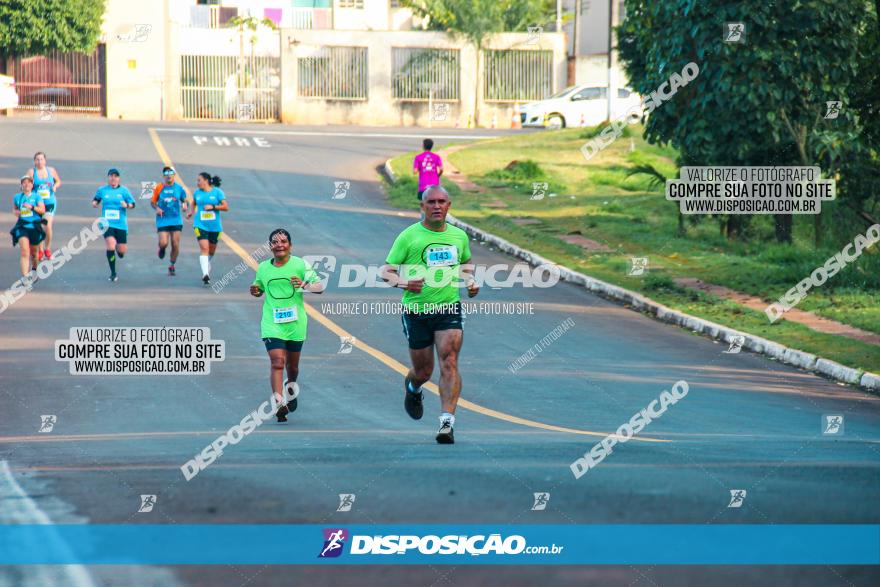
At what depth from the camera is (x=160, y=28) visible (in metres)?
61.4

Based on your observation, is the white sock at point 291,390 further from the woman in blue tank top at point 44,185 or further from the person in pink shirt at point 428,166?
the person in pink shirt at point 428,166

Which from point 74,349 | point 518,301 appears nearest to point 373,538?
point 74,349

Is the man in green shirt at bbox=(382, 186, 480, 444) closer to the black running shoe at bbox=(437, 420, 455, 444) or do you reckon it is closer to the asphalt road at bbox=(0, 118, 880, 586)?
the black running shoe at bbox=(437, 420, 455, 444)

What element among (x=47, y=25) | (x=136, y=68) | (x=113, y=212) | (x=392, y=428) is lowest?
(x=392, y=428)

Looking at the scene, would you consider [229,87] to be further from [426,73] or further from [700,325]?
[700,325]

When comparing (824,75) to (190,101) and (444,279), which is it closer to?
(444,279)

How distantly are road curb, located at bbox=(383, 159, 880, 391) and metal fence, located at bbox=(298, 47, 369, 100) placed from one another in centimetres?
3491

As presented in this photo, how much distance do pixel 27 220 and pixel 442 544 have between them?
16.8 meters

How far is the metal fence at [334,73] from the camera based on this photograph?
61938 mm

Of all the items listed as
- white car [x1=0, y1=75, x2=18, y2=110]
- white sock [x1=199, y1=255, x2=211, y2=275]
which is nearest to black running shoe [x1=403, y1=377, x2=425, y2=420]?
white sock [x1=199, y1=255, x2=211, y2=275]

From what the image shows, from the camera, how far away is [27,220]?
2223cm

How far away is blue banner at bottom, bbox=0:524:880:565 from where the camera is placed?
704 centimetres

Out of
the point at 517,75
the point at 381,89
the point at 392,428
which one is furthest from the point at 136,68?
the point at 392,428

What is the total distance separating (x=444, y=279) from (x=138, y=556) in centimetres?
437
